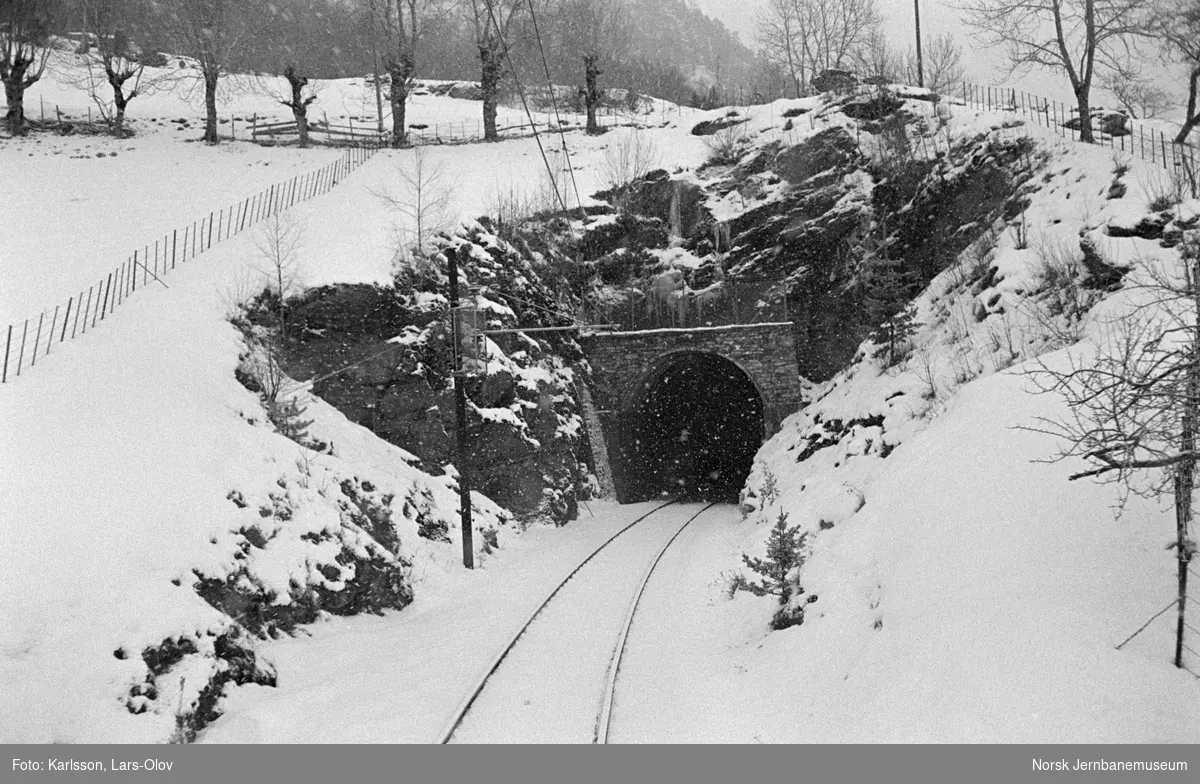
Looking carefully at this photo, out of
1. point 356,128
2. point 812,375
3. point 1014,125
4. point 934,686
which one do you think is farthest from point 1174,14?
point 356,128

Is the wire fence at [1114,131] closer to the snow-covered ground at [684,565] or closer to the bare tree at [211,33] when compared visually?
the snow-covered ground at [684,565]

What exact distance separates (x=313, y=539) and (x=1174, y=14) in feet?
77.8

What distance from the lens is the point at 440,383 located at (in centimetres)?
1973

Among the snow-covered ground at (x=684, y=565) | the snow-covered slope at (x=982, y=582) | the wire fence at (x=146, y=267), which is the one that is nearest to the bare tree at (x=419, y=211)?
the snow-covered ground at (x=684, y=565)

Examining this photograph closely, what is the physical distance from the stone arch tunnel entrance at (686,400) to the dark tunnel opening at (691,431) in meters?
0.04

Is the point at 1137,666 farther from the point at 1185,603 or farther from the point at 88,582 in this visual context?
the point at 88,582

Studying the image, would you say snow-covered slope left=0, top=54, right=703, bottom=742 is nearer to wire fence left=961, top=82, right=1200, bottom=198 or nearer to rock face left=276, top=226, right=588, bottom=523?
rock face left=276, top=226, right=588, bottom=523

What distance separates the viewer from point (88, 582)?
8477mm

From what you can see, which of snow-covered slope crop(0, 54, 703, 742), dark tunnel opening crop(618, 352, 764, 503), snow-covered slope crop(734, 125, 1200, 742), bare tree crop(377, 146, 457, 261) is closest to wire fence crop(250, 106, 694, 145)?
bare tree crop(377, 146, 457, 261)

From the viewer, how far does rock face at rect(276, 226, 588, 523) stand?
18.7m

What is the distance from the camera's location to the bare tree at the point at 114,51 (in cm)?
3712

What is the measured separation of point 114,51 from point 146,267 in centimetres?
2699

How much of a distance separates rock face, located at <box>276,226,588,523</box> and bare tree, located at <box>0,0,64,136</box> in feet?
24.6

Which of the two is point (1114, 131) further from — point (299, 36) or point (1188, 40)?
point (299, 36)
